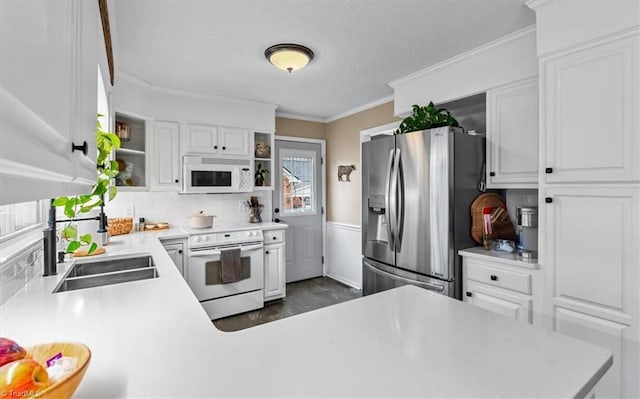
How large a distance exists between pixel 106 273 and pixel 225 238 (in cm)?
164

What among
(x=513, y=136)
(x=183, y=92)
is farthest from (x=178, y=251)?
(x=513, y=136)

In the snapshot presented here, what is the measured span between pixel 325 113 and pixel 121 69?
2491 mm

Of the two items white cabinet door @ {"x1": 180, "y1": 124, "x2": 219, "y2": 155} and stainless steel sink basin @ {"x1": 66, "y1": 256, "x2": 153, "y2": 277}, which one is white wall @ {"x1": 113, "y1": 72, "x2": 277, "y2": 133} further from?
stainless steel sink basin @ {"x1": 66, "y1": 256, "x2": 153, "y2": 277}

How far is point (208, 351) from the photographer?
0.82 m

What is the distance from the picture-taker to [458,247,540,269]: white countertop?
6.44 ft

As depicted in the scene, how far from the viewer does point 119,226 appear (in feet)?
10.1

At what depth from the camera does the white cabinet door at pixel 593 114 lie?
154cm

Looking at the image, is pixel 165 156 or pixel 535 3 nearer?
pixel 535 3

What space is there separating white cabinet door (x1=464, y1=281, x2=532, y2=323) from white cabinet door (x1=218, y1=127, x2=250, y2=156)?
9.29ft

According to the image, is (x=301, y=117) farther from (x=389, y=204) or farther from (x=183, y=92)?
(x=389, y=204)

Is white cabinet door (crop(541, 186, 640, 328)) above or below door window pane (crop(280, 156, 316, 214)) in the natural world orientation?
below

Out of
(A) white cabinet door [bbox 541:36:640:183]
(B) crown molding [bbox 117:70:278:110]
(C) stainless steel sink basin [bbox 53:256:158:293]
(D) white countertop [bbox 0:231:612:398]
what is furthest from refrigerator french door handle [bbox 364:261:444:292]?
(B) crown molding [bbox 117:70:278:110]

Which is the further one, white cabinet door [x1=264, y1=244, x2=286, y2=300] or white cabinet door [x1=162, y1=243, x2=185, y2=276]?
white cabinet door [x1=264, y1=244, x2=286, y2=300]

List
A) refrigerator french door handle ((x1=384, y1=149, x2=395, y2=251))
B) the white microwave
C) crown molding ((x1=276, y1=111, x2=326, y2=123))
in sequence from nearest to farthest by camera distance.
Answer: refrigerator french door handle ((x1=384, y1=149, x2=395, y2=251)) < the white microwave < crown molding ((x1=276, y1=111, x2=326, y2=123))
